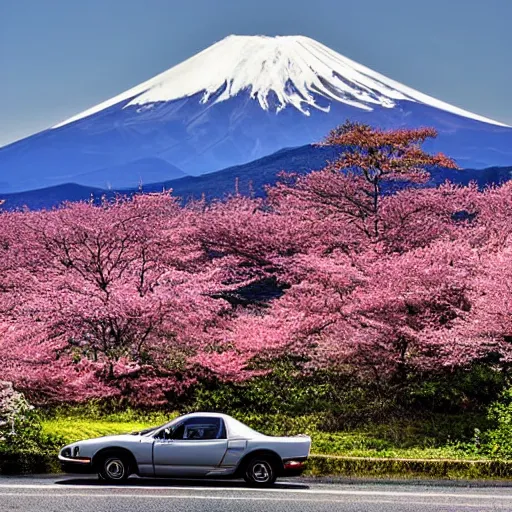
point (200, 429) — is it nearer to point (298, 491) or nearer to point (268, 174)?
point (298, 491)

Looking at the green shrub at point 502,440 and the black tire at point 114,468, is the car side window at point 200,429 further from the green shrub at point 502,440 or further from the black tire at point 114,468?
the green shrub at point 502,440

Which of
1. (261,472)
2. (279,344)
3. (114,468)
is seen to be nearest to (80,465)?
(114,468)

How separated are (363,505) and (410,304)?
8.75 m

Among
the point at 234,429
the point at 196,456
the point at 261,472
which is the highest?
the point at 234,429

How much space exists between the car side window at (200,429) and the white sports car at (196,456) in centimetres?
1

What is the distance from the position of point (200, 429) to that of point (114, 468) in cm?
118

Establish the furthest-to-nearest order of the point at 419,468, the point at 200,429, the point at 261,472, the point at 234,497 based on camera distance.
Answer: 1. the point at 419,468
2. the point at 200,429
3. the point at 261,472
4. the point at 234,497

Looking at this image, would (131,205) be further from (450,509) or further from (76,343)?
(450,509)

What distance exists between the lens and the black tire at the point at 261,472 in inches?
398

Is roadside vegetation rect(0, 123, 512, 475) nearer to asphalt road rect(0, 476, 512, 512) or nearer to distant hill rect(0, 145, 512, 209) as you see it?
asphalt road rect(0, 476, 512, 512)

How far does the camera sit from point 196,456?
1012 centimetres

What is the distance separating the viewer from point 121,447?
33.3 feet

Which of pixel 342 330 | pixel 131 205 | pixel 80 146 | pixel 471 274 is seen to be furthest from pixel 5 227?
pixel 80 146

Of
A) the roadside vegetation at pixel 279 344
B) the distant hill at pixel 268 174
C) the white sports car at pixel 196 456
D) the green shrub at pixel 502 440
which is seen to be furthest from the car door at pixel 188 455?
the distant hill at pixel 268 174
